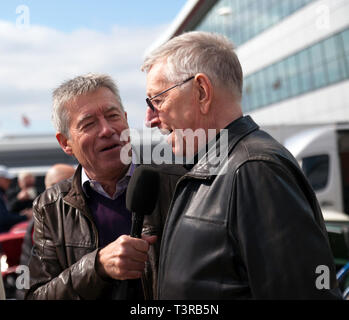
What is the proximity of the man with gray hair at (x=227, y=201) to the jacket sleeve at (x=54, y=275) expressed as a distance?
1.38ft

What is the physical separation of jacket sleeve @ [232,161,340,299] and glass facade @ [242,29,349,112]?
22.6 m

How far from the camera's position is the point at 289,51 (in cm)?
2691

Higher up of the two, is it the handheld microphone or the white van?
the white van

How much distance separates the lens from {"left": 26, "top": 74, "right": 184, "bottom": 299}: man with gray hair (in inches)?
82.7

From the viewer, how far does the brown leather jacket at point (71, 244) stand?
2.02 m

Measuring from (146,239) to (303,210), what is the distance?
2.21 feet

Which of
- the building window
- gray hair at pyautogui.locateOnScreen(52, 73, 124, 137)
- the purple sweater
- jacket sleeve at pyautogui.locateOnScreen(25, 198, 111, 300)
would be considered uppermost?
the building window

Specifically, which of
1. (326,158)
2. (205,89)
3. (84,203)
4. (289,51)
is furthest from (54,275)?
(289,51)

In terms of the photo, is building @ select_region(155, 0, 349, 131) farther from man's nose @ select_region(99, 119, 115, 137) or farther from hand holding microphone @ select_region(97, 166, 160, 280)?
hand holding microphone @ select_region(97, 166, 160, 280)

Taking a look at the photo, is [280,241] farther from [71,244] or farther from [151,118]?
[71,244]

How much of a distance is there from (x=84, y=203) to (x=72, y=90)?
56cm

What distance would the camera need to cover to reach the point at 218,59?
178 cm

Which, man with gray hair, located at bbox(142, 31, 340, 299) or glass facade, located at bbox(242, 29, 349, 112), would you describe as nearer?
man with gray hair, located at bbox(142, 31, 340, 299)

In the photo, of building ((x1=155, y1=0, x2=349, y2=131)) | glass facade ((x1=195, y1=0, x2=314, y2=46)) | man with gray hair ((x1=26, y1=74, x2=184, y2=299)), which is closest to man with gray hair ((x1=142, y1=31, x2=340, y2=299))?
man with gray hair ((x1=26, y1=74, x2=184, y2=299))
